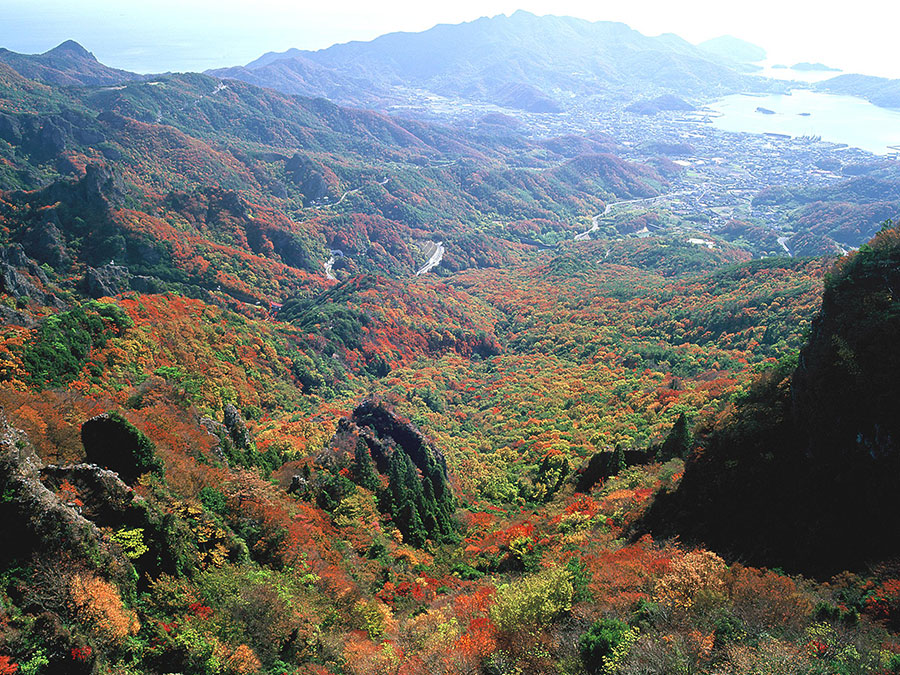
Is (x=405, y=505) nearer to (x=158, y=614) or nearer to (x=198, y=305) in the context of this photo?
(x=158, y=614)

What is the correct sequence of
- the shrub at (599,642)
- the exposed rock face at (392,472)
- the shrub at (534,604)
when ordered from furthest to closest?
the exposed rock face at (392,472) < the shrub at (534,604) < the shrub at (599,642)

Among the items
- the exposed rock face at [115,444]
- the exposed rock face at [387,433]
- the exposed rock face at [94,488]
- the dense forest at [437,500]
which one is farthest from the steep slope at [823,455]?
the exposed rock face at [115,444]

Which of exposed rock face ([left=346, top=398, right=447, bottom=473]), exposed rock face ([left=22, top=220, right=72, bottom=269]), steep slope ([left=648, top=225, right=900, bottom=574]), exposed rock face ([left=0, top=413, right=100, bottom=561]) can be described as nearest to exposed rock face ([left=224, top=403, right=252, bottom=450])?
exposed rock face ([left=346, top=398, right=447, bottom=473])

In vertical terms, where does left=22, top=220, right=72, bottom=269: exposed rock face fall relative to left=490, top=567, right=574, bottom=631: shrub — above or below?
above

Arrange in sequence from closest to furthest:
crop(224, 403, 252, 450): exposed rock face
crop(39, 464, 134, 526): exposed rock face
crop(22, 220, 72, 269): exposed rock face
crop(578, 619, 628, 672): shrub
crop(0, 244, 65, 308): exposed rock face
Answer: crop(578, 619, 628, 672): shrub, crop(39, 464, 134, 526): exposed rock face, crop(224, 403, 252, 450): exposed rock face, crop(0, 244, 65, 308): exposed rock face, crop(22, 220, 72, 269): exposed rock face

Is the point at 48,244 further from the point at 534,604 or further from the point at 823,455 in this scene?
the point at 823,455

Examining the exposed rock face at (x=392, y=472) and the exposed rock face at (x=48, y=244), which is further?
the exposed rock face at (x=48, y=244)

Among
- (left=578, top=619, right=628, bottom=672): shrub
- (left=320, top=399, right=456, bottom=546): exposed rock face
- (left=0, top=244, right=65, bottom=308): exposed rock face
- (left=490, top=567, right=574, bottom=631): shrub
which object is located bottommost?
(left=320, top=399, right=456, bottom=546): exposed rock face

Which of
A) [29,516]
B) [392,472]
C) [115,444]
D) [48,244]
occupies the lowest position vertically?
[392,472]

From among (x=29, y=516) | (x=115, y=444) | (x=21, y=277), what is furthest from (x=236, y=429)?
(x=21, y=277)

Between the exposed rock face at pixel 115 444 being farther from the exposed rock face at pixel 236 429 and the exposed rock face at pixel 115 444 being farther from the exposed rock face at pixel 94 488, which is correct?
the exposed rock face at pixel 236 429

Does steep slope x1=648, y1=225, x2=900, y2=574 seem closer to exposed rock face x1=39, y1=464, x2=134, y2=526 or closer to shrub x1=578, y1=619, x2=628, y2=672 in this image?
shrub x1=578, y1=619, x2=628, y2=672

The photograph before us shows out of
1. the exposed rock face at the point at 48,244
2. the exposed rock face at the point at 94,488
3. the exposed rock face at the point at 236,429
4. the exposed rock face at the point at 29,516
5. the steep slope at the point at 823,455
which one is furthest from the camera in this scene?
the exposed rock face at the point at 48,244
